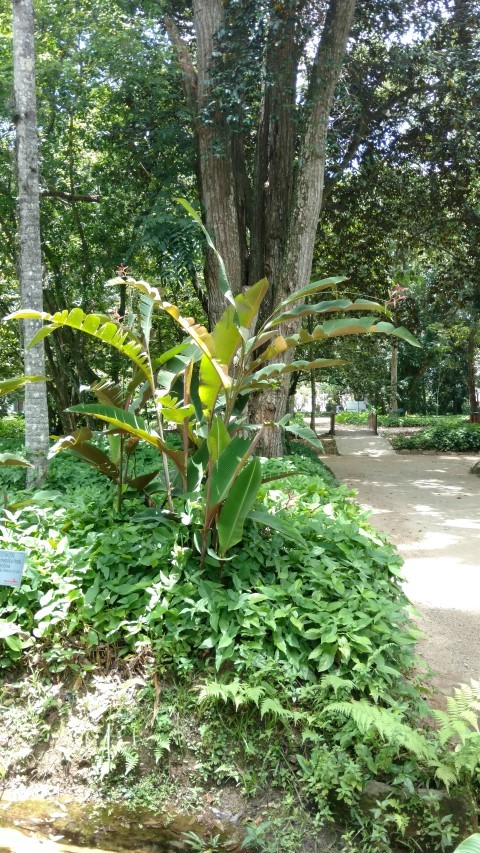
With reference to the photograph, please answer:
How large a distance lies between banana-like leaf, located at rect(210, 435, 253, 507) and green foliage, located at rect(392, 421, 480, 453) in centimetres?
1518

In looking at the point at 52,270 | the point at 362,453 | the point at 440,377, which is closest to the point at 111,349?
the point at 52,270

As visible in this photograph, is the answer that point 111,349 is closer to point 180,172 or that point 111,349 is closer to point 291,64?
point 180,172

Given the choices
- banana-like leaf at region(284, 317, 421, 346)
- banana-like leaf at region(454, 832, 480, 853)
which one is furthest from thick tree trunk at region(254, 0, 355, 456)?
banana-like leaf at region(454, 832, 480, 853)

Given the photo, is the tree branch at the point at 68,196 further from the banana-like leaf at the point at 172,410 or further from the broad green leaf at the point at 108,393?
the banana-like leaf at the point at 172,410

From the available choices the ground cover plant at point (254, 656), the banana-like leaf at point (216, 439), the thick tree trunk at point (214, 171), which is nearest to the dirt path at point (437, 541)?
the ground cover plant at point (254, 656)

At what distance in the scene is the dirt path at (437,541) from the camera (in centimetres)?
443

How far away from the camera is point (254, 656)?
3.11 metres

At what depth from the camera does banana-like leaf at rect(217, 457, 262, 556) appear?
3.43 meters

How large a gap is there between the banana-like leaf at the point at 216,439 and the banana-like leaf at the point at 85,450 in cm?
86

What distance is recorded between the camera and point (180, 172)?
923 cm

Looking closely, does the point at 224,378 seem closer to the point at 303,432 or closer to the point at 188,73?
the point at 303,432

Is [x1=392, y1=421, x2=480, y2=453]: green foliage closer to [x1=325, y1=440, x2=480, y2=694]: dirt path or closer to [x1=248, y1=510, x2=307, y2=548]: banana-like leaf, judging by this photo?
[x1=325, y1=440, x2=480, y2=694]: dirt path

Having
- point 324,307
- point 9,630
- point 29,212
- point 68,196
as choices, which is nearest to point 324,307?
point 324,307

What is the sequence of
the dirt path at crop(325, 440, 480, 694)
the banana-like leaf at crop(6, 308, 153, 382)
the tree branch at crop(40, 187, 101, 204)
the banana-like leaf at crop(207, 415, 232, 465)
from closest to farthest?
1. the banana-like leaf at crop(6, 308, 153, 382)
2. the banana-like leaf at crop(207, 415, 232, 465)
3. the dirt path at crop(325, 440, 480, 694)
4. the tree branch at crop(40, 187, 101, 204)
